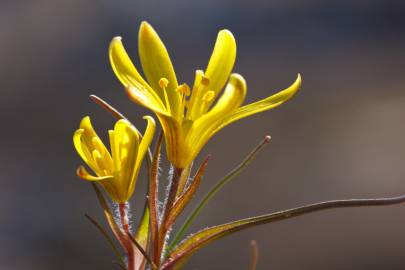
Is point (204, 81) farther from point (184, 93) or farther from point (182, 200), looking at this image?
point (182, 200)

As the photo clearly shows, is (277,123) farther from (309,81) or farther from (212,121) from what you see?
(212,121)

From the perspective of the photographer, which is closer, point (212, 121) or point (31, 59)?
point (212, 121)

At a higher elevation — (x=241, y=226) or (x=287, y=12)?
(x=287, y=12)

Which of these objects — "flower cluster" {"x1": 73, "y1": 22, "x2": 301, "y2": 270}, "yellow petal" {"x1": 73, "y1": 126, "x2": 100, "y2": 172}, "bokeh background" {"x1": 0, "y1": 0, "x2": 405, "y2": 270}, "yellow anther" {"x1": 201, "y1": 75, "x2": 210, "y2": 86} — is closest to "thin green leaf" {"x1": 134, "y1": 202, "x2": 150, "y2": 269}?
"flower cluster" {"x1": 73, "y1": 22, "x2": 301, "y2": 270}

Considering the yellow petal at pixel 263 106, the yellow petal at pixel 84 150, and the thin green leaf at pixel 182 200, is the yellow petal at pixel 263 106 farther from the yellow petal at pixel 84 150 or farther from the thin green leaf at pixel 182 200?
the yellow petal at pixel 84 150

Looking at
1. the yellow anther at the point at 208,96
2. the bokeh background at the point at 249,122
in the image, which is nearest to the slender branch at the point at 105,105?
the yellow anther at the point at 208,96

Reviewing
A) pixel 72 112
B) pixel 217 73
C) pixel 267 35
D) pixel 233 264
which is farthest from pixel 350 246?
pixel 217 73

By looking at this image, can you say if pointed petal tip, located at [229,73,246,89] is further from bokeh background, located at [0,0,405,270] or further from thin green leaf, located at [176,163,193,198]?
bokeh background, located at [0,0,405,270]

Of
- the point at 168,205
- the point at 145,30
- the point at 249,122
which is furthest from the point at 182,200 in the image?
the point at 249,122
